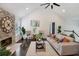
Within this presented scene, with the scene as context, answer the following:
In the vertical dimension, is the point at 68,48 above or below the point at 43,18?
below

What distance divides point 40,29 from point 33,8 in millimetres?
507

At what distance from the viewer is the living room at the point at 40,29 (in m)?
2.71

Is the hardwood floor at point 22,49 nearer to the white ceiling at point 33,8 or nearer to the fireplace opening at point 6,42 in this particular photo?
the fireplace opening at point 6,42

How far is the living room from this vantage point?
107 inches

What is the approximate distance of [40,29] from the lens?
9.21 ft

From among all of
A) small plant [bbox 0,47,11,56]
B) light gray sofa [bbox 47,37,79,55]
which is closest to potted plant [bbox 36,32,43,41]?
light gray sofa [bbox 47,37,79,55]

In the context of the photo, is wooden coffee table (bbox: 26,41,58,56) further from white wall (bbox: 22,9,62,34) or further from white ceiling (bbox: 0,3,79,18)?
white ceiling (bbox: 0,3,79,18)

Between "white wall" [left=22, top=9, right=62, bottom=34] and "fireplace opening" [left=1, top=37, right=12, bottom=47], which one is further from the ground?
"white wall" [left=22, top=9, right=62, bottom=34]

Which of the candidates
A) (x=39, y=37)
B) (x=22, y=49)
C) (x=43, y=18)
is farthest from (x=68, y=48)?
(x=22, y=49)

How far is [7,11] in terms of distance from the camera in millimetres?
2662

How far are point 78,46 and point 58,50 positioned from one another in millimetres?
454

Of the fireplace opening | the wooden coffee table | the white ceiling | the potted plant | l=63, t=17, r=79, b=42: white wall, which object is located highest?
the white ceiling

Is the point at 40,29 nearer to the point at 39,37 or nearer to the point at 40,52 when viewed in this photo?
the point at 39,37

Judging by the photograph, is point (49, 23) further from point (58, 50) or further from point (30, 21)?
point (58, 50)
